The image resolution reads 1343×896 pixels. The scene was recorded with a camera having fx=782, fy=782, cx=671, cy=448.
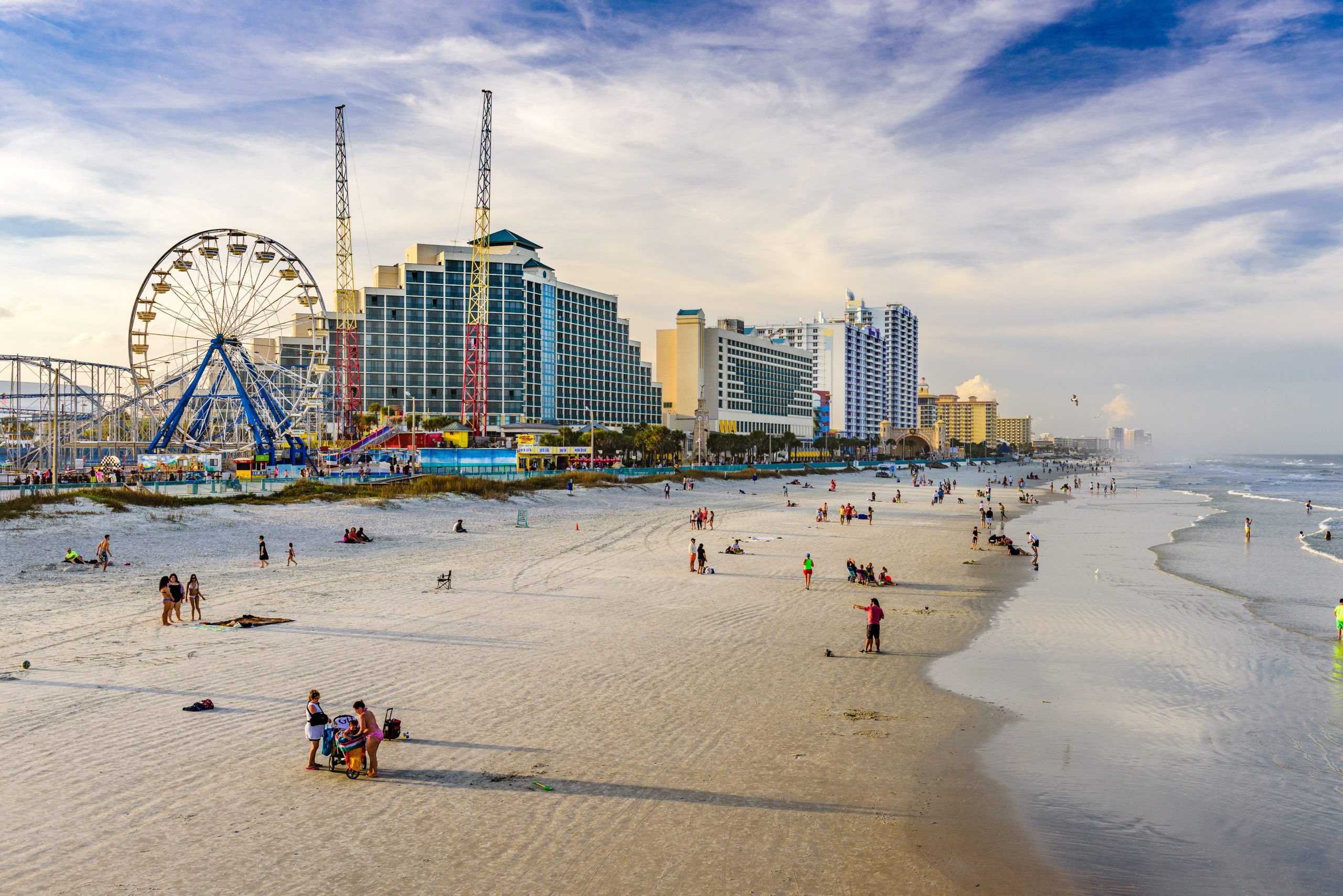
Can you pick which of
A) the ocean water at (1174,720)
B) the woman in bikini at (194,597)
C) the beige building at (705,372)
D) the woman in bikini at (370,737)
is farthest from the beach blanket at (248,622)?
the beige building at (705,372)

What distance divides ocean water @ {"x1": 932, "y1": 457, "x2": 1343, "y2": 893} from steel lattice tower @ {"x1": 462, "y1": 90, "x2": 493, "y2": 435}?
91556 mm

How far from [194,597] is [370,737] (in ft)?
37.4

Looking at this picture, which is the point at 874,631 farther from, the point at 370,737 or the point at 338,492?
the point at 338,492

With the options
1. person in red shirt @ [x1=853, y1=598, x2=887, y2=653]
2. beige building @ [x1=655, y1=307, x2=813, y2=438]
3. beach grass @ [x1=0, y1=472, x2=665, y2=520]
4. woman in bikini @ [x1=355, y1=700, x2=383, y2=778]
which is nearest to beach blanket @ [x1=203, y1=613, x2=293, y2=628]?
woman in bikini @ [x1=355, y1=700, x2=383, y2=778]

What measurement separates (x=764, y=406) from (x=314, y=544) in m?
171

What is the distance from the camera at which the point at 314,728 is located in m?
10.7

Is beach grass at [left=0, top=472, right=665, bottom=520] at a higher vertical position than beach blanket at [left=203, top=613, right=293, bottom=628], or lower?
higher

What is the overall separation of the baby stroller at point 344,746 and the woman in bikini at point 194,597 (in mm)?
10524

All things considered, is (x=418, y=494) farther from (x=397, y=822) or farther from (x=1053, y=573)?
(x=397, y=822)

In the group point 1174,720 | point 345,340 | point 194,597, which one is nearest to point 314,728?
point 194,597

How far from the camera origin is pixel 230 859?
27.2ft

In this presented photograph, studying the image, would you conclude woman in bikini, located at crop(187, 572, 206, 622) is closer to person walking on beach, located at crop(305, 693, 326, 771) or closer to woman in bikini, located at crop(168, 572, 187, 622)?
woman in bikini, located at crop(168, 572, 187, 622)

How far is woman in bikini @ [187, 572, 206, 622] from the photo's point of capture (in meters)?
18.9

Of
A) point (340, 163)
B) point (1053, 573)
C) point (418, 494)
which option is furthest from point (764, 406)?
point (1053, 573)
